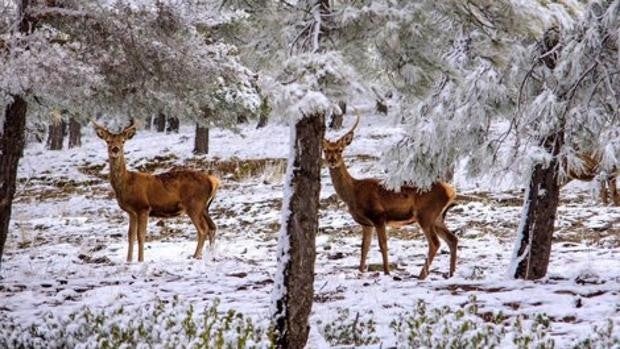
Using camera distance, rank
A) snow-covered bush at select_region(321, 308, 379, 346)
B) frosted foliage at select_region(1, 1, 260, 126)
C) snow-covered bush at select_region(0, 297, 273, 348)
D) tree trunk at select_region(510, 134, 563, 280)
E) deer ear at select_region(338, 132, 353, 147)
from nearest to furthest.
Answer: snow-covered bush at select_region(0, 297, 273, 348) → snow-covered bush at select_region(321, 308, 379, 346) → frosted foliage at select_region(1, 1, 260, 126) → tree trunk at select_region(510, 134, 563, 280) → deer ear at select_region(338, 132, 353, 147)

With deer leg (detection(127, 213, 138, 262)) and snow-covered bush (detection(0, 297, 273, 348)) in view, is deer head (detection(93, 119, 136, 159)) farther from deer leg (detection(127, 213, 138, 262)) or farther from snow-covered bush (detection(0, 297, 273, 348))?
snow-covered bush (detection(0, 297, 273, 348))

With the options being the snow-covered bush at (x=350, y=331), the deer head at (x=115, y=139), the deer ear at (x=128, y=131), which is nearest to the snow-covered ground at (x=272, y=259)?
the snow-covered bush at (x=350, y=331)

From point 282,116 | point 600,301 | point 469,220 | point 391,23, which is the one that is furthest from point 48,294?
point 469,220

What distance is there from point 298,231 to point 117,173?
6.83 meters

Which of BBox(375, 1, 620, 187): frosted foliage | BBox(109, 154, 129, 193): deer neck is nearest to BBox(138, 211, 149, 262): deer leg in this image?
BBox(109, 154, 129, 193): deer neck

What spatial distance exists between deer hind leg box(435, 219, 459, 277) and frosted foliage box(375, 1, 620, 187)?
85 cm

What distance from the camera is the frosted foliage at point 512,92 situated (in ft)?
20.3

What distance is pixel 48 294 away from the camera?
9.01 m

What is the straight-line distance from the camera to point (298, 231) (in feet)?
20.2

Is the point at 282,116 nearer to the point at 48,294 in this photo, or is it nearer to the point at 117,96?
the point at 117,96

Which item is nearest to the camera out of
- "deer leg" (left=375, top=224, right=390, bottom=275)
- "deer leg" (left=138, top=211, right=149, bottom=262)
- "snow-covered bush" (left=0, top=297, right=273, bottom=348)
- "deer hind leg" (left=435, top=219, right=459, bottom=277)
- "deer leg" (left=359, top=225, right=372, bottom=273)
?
"snow-covered bush" (left=0, top=297, right=273, bottom=348)

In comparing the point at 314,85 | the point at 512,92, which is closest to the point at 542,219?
the point at 512,92

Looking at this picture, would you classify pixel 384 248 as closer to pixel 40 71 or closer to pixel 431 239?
pixel 431 239

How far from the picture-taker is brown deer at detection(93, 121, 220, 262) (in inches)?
475
